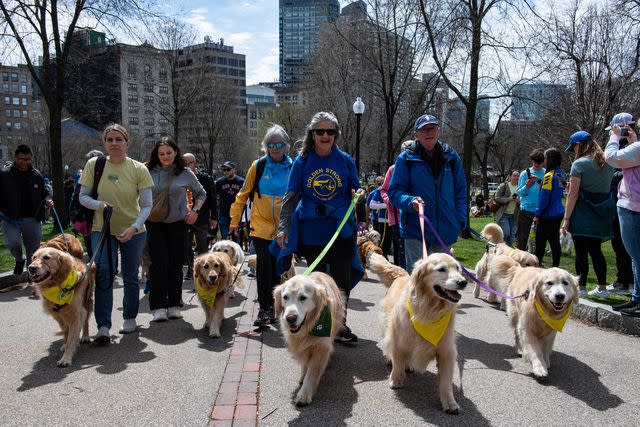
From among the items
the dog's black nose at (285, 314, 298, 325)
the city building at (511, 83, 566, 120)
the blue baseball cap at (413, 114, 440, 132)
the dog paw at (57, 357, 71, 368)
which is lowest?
the dog paw at (57, 357, 71, 368)

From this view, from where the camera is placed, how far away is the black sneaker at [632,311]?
16.9 ft

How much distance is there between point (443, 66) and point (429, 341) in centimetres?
1333

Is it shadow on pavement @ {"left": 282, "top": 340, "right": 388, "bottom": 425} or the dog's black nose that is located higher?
the dog's black nose

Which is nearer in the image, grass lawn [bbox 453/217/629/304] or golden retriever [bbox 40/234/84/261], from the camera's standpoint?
grass lawn [bbox 453/217/629/304]

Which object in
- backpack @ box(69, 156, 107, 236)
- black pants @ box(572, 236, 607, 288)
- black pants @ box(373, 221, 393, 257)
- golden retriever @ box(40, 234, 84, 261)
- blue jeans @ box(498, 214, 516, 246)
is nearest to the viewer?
backpack @ box(69, 156, 107, 236)

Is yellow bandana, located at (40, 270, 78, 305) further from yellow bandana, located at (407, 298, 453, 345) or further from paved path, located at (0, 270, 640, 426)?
yellow bandana, located at (407, 298, 453, 345)

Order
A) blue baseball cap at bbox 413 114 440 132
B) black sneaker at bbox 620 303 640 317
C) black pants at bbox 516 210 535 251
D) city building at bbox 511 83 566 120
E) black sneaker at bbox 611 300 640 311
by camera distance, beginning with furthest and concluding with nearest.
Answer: city building at bbox 511 83 566 120
black pants at bbox 516 210 535 251
black sneaker at bbox 611 300 640 311
black sneaker at bbox 620 303 640 317
blue baseball cap at bbox 413 114 440 132

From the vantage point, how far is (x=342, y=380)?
3.96 m

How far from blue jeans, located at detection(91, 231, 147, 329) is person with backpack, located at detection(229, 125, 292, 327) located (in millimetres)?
1229

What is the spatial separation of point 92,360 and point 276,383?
6.39 ft

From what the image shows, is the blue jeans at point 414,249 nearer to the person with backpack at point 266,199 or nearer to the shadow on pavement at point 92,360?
the person with backpack at point 266,199

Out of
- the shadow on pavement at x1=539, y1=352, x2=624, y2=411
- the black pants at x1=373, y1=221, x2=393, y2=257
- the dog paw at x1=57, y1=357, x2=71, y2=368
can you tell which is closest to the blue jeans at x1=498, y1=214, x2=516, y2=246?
the black pants at x1=373, y1=221, x2=393, y2=257

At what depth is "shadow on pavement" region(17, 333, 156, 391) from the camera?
4.03 m

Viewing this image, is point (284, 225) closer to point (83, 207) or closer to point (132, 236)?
point (132, 236)
